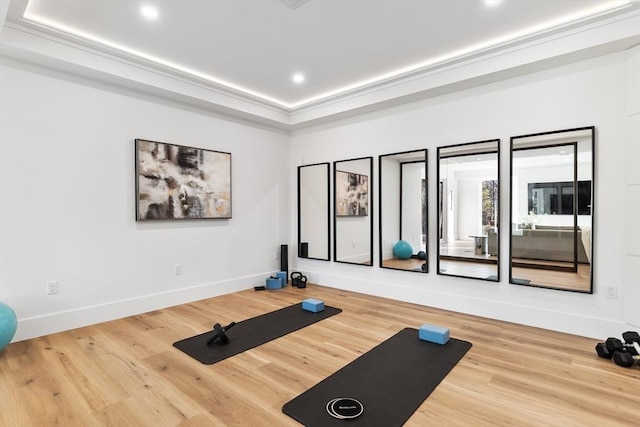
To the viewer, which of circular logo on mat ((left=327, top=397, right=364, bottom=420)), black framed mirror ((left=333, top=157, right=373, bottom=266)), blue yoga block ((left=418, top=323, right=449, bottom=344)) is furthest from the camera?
black framed mirror ((left=333, top=157, right=373, bottom=266))

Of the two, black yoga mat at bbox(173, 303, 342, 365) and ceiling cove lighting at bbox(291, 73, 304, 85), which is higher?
ceiling cove lighting at bbox(291, 73, 304, 85)

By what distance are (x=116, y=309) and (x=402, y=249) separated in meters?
3.47

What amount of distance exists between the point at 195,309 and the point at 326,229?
2.22 meters

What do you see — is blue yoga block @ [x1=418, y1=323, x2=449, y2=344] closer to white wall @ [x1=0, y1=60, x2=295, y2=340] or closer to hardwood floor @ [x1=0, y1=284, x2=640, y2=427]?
hardwood floor @ [x1=0, y1=284, x2=640, y2=427]

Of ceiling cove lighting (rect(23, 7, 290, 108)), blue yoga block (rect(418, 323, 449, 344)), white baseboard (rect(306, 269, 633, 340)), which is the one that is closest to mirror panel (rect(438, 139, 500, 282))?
white baseboard (rect(306, 269, 633, 340))

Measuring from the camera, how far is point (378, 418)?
1933mm

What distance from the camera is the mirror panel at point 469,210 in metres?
3.71

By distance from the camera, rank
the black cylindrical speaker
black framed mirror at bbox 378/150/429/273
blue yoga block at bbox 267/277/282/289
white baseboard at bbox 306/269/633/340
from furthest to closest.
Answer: the black cylindrical speaker < blue yoga block at bbox 267/277/282/289 < black framed mirror at bbox 378/150/429/273 < white baseboard at bbox 306/269/633/340

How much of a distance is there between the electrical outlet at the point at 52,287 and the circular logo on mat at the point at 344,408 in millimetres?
2955

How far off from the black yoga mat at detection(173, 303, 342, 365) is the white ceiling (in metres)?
2.85

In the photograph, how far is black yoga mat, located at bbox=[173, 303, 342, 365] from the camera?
280cm

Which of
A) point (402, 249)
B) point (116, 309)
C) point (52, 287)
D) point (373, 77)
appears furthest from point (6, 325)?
point (373, 77)

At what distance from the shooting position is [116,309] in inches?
145

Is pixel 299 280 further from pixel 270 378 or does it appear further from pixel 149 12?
pixel 149 12
